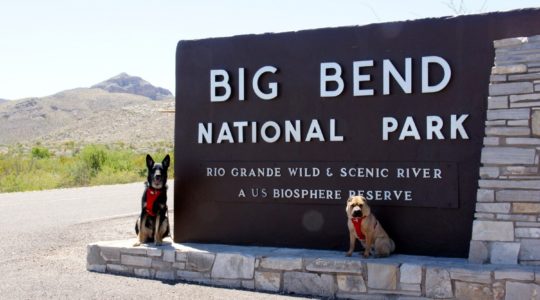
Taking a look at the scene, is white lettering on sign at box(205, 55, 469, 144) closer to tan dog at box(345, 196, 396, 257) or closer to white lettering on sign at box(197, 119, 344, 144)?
white lettering on sign at box(197, 119, 344, 144)

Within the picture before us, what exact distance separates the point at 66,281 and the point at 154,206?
138cm

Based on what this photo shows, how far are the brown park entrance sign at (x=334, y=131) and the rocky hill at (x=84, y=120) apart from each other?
5525cm

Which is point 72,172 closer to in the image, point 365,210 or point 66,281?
point 66,281

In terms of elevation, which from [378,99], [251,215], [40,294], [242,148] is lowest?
[40,294]

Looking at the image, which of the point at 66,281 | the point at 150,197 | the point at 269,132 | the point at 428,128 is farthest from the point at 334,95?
the point at 66,281

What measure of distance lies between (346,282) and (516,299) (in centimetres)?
170

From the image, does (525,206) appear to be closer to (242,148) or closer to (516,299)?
(516,299)

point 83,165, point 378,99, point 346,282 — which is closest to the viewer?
point 346,282

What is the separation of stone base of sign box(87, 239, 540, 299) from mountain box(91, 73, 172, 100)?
500 feet

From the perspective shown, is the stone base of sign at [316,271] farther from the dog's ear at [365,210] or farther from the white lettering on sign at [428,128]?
the white lettering on sign at [428,128]

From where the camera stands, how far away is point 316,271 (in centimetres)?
713

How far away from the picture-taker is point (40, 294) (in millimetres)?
7145

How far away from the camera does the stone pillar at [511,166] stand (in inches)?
261

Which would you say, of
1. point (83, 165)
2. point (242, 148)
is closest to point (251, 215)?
point (242, 148)
